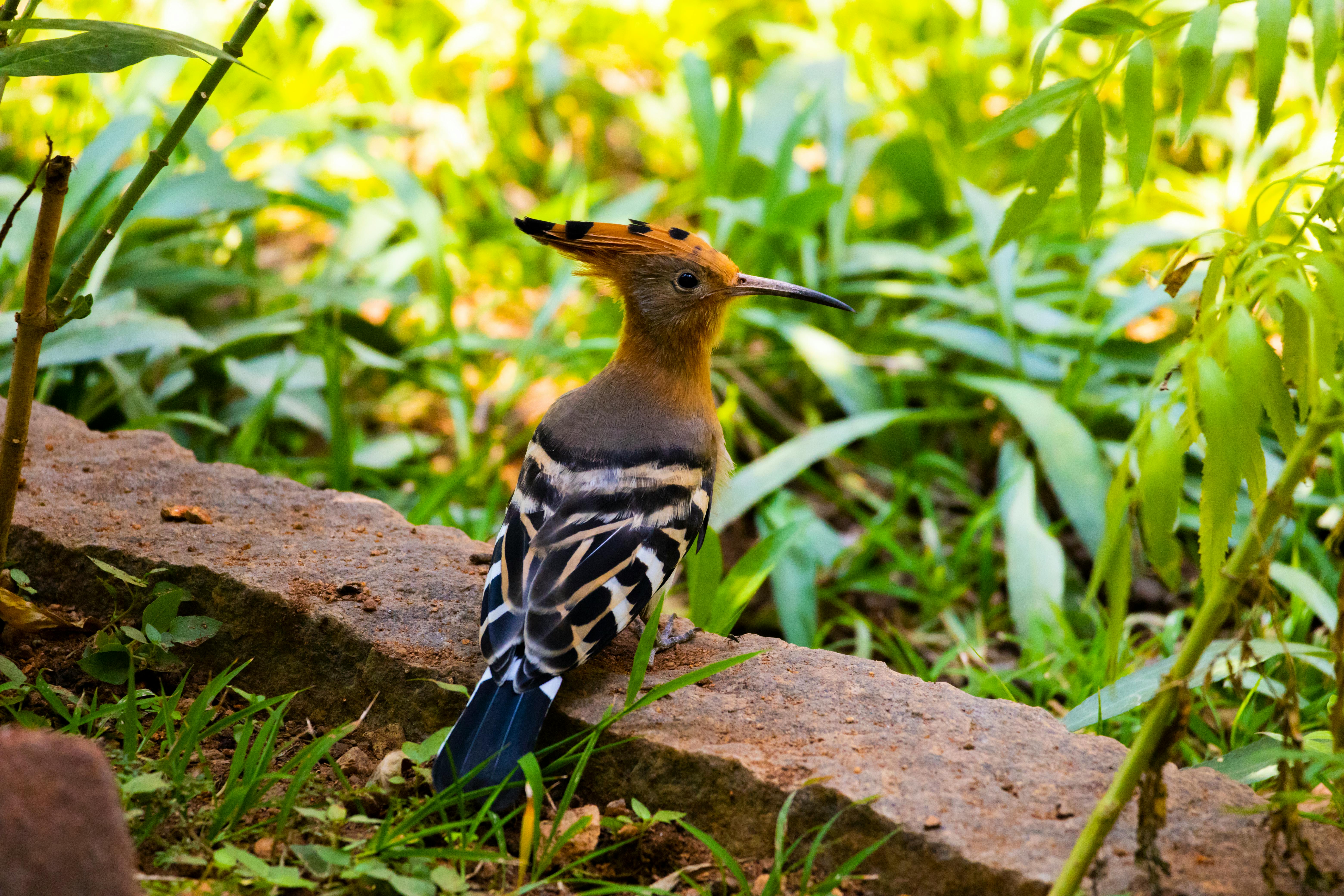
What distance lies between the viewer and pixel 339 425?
4078 millimetres

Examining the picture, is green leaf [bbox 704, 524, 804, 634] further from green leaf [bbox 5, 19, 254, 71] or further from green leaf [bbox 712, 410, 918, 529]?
green leaf [bbox 5, 19, 254, 71]

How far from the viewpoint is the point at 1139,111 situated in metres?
2.14

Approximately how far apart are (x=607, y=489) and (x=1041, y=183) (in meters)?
1.22

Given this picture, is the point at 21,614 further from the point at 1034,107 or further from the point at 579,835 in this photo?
the point at 1034,107

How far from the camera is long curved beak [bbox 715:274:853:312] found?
341 centimetres

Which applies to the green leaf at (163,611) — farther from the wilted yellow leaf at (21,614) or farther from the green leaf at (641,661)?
the green leaf at (641,661)

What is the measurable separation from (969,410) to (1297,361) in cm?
287

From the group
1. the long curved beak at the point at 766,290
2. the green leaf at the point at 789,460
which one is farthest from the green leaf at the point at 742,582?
the long curved beak at the point at 766,290

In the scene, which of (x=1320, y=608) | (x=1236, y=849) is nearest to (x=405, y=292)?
(x=1320, y=608)

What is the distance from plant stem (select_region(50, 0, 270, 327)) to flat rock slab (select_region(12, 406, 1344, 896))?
2.53 ft

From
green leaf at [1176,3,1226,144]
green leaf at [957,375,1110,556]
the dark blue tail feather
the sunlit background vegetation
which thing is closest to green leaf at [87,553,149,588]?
the dark blue tail feather

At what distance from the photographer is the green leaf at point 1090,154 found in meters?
2.20

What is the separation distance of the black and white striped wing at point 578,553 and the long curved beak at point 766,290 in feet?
1.96

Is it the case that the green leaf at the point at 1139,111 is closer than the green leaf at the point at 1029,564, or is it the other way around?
the green leaf at the point at 1139,111
